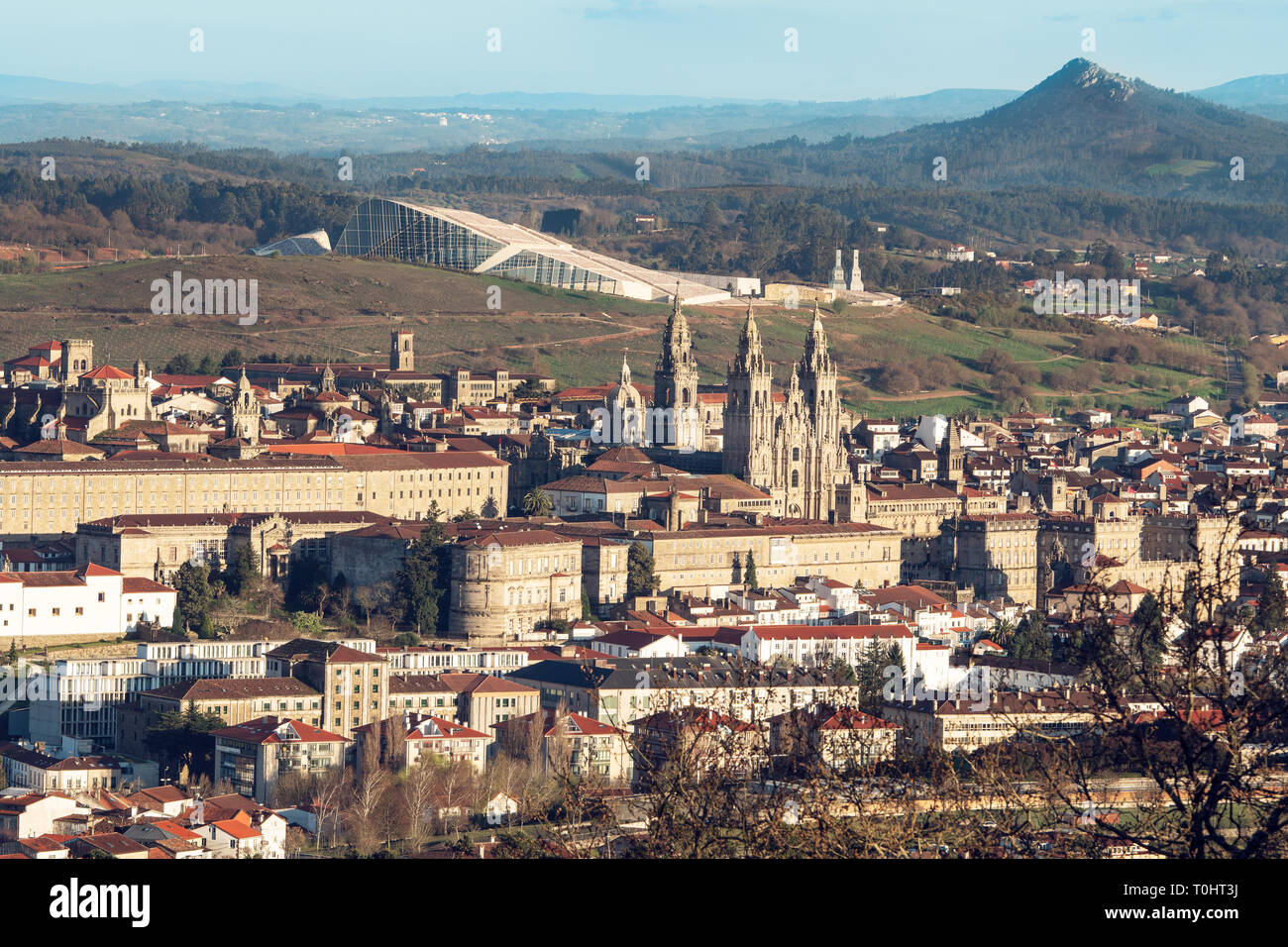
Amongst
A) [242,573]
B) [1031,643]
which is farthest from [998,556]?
[242,573]

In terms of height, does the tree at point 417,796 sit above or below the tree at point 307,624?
below

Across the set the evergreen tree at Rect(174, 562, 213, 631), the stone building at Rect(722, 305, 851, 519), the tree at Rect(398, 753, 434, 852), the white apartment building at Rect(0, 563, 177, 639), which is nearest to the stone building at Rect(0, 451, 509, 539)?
the white apartment building at Rect(0, 563, 177, 639)

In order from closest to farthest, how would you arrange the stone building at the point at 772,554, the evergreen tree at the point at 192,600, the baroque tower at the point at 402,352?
the evergreen tree at the point at 192,600, the stone building at the point at 772,554, the baroque tower at the point at 402,352

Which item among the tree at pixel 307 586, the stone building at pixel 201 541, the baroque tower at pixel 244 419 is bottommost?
the tree at pixel 307 586

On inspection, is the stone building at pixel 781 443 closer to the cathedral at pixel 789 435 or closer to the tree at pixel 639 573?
the cathedral at pixel 789 435

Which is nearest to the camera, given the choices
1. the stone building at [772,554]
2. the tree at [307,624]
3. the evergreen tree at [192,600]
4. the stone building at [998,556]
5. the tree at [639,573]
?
the evergreen tree at [192,600]

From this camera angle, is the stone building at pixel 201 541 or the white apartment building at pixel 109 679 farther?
the stone building at pixel 201 541

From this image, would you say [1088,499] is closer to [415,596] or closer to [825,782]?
[415,596]

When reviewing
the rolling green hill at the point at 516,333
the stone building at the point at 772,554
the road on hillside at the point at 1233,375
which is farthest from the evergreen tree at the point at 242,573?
the road on hillside at the point at 1233,375
